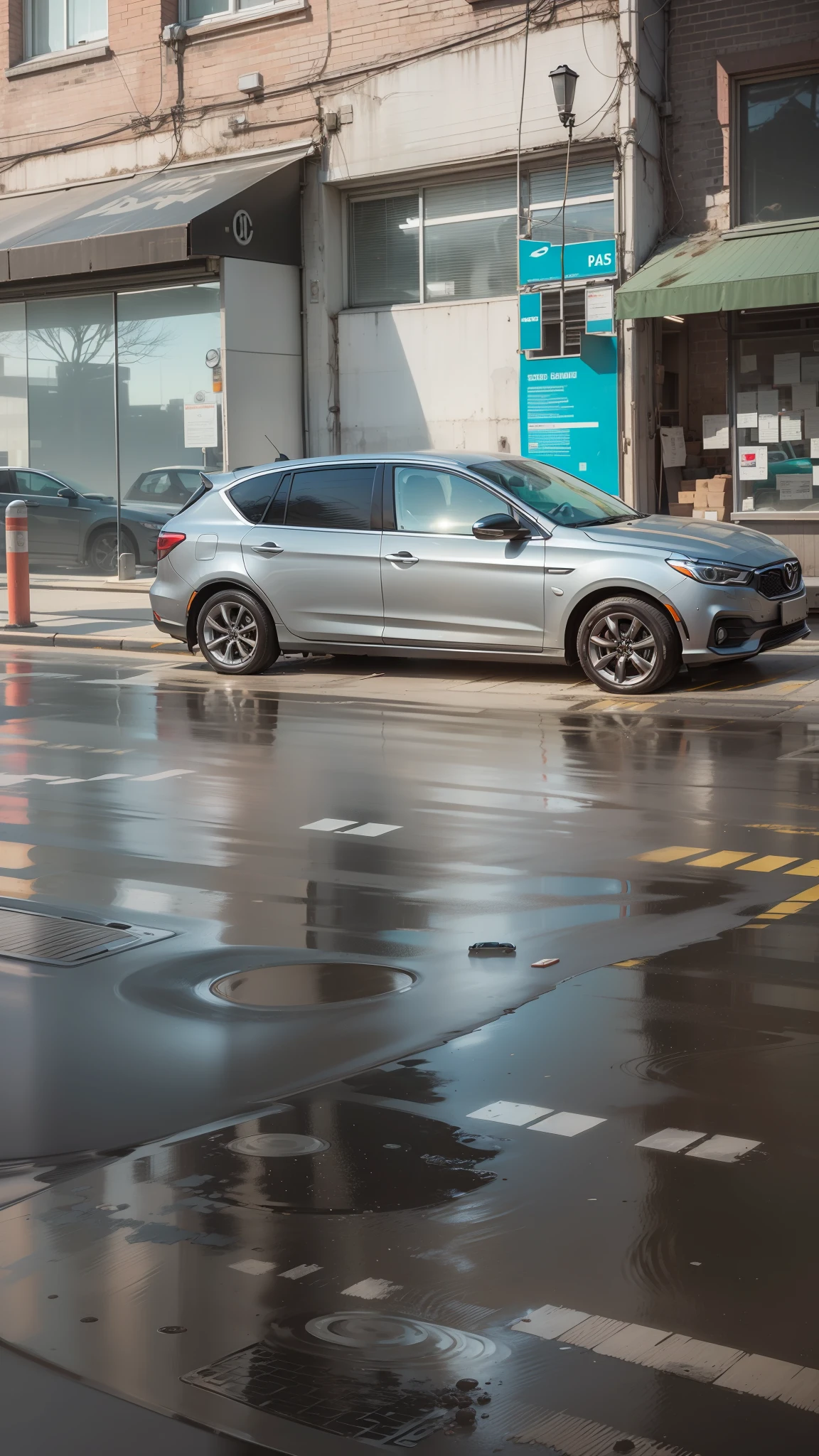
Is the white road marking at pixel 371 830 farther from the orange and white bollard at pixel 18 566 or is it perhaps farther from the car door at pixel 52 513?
the car door at pixel 52 513

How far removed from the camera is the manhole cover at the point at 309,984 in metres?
5.40

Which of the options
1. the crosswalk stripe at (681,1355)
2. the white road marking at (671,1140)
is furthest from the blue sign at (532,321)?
the crosswalk stripe at (681,1355)

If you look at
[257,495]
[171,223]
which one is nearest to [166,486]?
[171,223]

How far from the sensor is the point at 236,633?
14.5m

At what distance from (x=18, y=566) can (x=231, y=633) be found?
478cm

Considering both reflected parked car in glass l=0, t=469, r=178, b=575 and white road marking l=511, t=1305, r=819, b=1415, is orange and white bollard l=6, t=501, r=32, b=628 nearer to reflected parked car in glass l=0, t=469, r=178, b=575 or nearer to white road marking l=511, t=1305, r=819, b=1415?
reflected parked car in glass l=0, t=469, r=178, b=575

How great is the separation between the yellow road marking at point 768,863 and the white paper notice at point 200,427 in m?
15.9

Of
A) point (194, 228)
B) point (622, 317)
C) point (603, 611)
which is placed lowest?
point (603, 611)

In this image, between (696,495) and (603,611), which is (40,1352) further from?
(696,495)

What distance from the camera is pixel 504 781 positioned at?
30.4 feet

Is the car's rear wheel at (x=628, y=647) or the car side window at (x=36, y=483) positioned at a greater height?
the car side window at (x=36, y=483)

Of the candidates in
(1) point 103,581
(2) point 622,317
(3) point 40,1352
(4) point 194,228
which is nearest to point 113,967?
(3) point 40,1352

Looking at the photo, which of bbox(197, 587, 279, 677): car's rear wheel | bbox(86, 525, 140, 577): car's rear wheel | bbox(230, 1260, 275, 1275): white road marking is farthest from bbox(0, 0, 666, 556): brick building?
bbox(230, 1260, 275, 1275): white road marking

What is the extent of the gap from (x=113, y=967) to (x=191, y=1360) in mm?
2826
